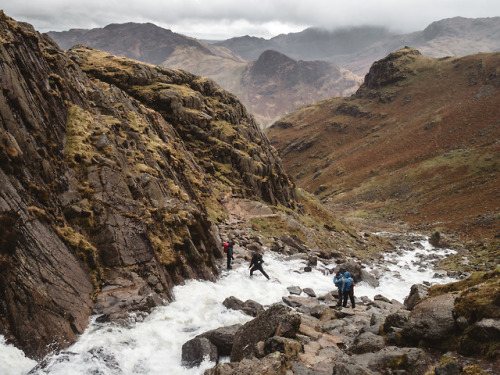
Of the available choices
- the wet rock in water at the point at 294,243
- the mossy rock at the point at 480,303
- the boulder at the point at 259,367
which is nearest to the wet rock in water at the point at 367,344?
the mossy rock at the point at 480,303

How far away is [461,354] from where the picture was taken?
847 cm

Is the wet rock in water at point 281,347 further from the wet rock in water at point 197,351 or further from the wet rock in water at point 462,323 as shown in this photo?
the wet rock in water at point 462,323

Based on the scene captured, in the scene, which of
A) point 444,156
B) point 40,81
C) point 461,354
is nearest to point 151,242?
point 40,81

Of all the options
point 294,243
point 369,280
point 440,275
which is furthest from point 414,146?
point 369,280

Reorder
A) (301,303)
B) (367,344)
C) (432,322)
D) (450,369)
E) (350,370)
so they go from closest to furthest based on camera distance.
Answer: (450,369), (350,370), (432,322), (367,344), (301,303)

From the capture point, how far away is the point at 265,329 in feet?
37.8

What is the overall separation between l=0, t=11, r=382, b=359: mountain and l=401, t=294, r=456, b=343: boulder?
1058 cm

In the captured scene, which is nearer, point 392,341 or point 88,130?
point 392,341

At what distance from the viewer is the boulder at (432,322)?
957cm

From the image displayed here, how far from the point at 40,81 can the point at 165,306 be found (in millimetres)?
13468

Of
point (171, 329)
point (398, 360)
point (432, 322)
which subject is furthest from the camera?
point (171, 329)

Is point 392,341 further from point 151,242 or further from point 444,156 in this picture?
point 444,156

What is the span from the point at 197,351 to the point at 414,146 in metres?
121

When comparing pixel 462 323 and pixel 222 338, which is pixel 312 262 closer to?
pixel 222 338
